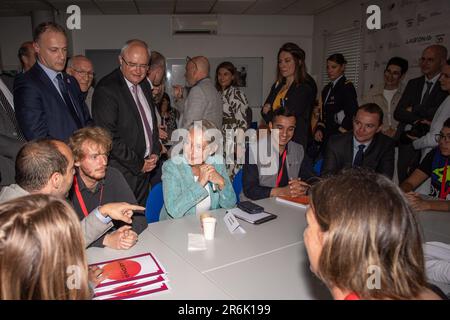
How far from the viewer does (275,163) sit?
2801 millimetres

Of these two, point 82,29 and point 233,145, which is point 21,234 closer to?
point 233,145

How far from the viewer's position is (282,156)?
280 cm

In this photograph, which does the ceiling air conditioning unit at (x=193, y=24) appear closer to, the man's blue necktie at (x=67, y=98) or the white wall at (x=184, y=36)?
the white wall at (x=184, y=36)

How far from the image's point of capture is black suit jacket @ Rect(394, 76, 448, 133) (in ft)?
11.5

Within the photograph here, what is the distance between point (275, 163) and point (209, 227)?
3.97ft

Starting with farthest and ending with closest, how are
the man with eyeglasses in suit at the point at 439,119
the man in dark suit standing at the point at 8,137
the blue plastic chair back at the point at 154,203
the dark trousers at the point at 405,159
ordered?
the dark trousers at the point at 405,159
the man with eyeglasses in suit at the point at 439,119
the blue plastic chair back at the point at 154,203
the man in dark suit standing at the point at 8,137

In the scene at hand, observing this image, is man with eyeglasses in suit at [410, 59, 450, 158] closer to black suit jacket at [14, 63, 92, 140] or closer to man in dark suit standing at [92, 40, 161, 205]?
man in dark suit standing at [92, 40, 161, 205]

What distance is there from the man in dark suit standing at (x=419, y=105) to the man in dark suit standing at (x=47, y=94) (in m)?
3.39

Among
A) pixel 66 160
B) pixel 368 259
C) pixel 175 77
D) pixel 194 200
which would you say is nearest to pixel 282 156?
pixel 194 200

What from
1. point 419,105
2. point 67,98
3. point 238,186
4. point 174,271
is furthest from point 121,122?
point 419,105

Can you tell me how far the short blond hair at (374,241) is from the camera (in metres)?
0.84

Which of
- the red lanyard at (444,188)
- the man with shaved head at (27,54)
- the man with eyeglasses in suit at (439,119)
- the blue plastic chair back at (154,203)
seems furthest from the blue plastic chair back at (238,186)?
the man with shaved head at (27,54)

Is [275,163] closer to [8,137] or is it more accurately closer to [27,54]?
[8,137]

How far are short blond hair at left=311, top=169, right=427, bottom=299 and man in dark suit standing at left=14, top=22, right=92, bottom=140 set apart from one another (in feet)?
6.69
